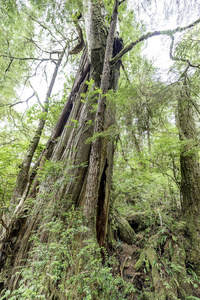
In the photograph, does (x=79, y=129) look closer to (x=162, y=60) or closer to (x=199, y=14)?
(x=162, y=60)

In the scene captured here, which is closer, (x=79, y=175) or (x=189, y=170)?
(x=79, y=175)

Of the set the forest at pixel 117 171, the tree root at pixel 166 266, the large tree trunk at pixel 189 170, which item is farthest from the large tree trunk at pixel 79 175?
the large tree trunk at pixel 189 170

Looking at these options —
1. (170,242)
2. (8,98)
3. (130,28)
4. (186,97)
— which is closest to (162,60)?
(186,97)

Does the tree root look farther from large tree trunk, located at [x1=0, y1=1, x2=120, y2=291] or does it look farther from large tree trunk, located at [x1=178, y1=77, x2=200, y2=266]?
→ large tree trunk, located at [x1=0, y1=1, x2=120, y2=291]

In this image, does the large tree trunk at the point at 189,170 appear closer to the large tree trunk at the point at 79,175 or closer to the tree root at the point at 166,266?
the tree root at the point at 166,266

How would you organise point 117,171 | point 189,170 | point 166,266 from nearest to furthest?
1. point 166,266
2. point 189,170
3. point 117,171

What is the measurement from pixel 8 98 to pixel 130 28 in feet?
19.5

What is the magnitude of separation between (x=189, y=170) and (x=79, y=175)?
2.61 m

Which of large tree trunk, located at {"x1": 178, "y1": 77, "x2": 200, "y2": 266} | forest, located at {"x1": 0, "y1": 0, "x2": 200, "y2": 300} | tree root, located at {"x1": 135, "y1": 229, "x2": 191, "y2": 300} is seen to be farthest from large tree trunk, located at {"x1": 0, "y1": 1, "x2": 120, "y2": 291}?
large tree trunk, located at {"x1": 178, "y1": 77, "x2": 200, "y2": 266}

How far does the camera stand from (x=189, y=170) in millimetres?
3252

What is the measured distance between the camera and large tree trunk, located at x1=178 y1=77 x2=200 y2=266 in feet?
9.30

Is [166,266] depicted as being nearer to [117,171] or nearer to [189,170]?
[189,170]

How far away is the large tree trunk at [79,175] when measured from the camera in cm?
202

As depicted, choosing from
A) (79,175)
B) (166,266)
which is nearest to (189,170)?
(166,266)
